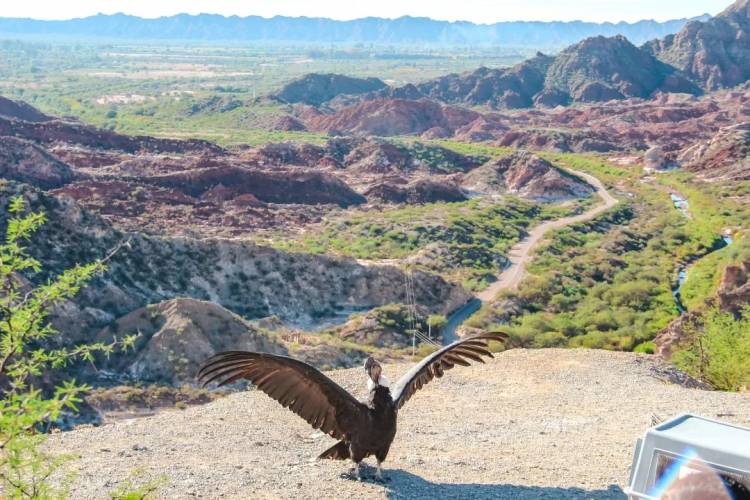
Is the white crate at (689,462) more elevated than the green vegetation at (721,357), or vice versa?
the white crate at (689,462)

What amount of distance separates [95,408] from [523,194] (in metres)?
53.3

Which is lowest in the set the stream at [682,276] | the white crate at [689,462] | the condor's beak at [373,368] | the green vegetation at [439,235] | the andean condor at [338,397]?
the green vegetation at [439,235]

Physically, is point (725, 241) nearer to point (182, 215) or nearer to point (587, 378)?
point (182, 215)

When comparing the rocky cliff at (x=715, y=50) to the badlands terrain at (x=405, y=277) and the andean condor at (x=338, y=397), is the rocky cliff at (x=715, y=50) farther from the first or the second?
the andean condor at (x=338, y=397)

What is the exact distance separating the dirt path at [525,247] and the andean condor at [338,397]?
28.8 metres

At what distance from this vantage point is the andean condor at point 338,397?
25.5 feet

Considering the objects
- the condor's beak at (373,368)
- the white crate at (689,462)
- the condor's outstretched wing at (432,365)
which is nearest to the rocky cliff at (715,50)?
the condor's outstretched wing at (432,365)

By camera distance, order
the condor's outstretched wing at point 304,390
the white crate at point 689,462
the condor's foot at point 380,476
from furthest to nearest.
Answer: the condor's foot at point 380,476 < the condor's outstretched wing at point 304,390 < the white crate at point 689,462

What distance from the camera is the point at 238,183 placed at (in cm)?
6303

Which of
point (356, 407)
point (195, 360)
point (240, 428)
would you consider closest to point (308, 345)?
point (195, 360)

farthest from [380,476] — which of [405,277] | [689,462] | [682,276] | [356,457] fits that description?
[682,276]

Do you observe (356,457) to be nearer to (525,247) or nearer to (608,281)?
(608,281)

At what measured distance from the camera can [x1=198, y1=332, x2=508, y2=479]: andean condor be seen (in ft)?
25.5

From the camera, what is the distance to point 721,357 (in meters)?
17.4
